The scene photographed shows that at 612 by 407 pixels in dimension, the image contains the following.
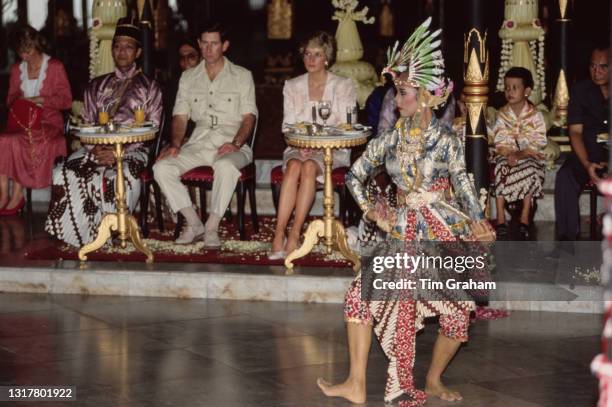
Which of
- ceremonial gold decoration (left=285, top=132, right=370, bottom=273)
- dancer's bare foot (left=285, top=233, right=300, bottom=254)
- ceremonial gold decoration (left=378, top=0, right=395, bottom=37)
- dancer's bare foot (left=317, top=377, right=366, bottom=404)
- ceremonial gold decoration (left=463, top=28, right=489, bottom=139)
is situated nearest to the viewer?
dancer's bare foot (left=317, top=377, right=366, bottom=404)

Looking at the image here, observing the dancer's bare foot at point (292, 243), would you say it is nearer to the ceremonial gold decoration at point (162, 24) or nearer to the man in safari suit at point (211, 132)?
the man in safari suit at point (211, 132)

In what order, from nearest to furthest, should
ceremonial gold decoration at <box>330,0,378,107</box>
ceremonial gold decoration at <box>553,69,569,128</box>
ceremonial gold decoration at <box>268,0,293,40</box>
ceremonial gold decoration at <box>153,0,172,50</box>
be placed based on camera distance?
ceremonial gold decoration at <box>553,69,569,128</box> → ceremonial gold decoration at <box>330,0,378,107</box> → ceremonial gold decoration at <box>268,0,293,40</box> → ceremonial gold decoration at <box>153,0,172,50</box>

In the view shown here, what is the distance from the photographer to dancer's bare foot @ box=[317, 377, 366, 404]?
5508 mm

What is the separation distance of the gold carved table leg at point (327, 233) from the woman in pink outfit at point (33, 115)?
2869 mm

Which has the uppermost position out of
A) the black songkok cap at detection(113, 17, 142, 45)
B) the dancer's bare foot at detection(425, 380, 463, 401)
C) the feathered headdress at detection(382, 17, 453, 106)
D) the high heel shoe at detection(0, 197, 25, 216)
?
the black songkok cap at detection(113, 17, 142, 45)

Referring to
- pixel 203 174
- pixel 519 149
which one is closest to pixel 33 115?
pixel 203 174

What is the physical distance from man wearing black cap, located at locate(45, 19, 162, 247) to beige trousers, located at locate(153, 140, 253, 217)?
285 mm

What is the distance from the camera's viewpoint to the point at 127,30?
28.7ft

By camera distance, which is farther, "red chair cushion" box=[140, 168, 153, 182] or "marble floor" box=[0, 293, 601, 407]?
"red chair cushion" box=[140, 168, 153, 182]

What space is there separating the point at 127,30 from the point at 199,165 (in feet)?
3.57

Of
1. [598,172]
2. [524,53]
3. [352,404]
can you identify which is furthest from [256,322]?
[524,53]

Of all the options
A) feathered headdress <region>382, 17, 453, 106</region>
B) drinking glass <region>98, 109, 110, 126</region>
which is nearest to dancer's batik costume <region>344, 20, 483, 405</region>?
feathered headdress <region>382, 17, 453, 106</region>

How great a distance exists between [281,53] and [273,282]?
6319mm

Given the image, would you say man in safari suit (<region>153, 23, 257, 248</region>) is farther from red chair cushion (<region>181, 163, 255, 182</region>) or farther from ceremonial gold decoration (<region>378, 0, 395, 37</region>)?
ceremonial gold decoration (<region>378, 0, 395, 37</region>)
